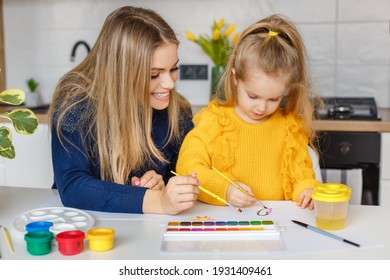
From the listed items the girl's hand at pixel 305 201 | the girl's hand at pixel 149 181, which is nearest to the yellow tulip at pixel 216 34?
the girl's hand at pixel 149 181

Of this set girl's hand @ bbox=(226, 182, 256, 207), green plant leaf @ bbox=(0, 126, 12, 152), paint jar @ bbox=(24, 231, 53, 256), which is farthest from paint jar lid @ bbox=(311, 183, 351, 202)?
green plant leaf @ bbox=(0, 126, 12, 152)

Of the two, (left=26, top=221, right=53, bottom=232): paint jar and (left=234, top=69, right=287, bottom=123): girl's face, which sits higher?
(left=234, top=69, right=287, bottom=123): girl's face

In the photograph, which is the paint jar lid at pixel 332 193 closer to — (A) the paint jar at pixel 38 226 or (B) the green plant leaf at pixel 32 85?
(A) the paint jar at pixel 38 226

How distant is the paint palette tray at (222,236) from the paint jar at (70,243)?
0.52 feet

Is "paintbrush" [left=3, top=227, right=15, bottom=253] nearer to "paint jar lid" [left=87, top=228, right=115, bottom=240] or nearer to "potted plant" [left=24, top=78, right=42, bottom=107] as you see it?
"paint jar lid" [left=87, top=228, right=115, bottom=240]

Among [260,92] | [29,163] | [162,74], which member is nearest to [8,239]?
[162,74]

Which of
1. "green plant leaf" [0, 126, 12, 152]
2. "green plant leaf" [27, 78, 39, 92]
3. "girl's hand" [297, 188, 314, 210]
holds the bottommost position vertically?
Answer: "girl's hand" [297, 188, 314, 210]

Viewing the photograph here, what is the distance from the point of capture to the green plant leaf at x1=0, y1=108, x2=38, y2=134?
1.25 metres

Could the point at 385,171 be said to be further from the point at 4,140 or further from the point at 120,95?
the point at 4,140

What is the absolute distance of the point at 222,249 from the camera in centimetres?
111

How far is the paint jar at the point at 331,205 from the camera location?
1203 millimetres

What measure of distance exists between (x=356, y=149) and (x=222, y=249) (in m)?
1.52
